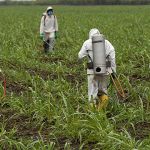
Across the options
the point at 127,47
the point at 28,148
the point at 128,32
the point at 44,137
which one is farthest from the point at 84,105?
the point at 128,32

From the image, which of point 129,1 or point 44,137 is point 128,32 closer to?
point 44,137

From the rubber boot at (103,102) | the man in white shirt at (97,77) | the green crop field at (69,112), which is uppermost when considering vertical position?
the man in white shirt at (97,77)

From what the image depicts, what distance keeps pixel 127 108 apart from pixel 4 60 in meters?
6.00

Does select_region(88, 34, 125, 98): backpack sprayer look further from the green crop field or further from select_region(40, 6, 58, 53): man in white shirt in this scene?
select_region(40, 6, 58, 53): man in white shirt

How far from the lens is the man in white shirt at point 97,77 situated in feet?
26.5

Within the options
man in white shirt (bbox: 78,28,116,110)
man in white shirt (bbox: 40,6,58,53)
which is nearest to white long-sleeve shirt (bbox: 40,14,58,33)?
man in white shirt (bbox: 40,6,58,53)

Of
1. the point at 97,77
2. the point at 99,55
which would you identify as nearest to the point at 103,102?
the point at 97,77

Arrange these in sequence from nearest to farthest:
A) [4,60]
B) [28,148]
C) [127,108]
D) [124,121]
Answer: [28,148], [124,121], [127,108], [4,60]

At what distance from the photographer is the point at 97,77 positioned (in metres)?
8.22

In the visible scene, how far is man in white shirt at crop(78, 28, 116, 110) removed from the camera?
808 centimetres

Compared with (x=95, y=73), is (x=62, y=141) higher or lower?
lower

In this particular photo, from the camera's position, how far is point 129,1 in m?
67.1

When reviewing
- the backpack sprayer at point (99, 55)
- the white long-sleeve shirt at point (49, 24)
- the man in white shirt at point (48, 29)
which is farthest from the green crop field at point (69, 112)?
the white long-sleeve shirt at point (49, 24)

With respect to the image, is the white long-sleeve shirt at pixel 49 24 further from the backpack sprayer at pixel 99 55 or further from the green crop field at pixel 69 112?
the backpack sprayer at pixel 99 55
